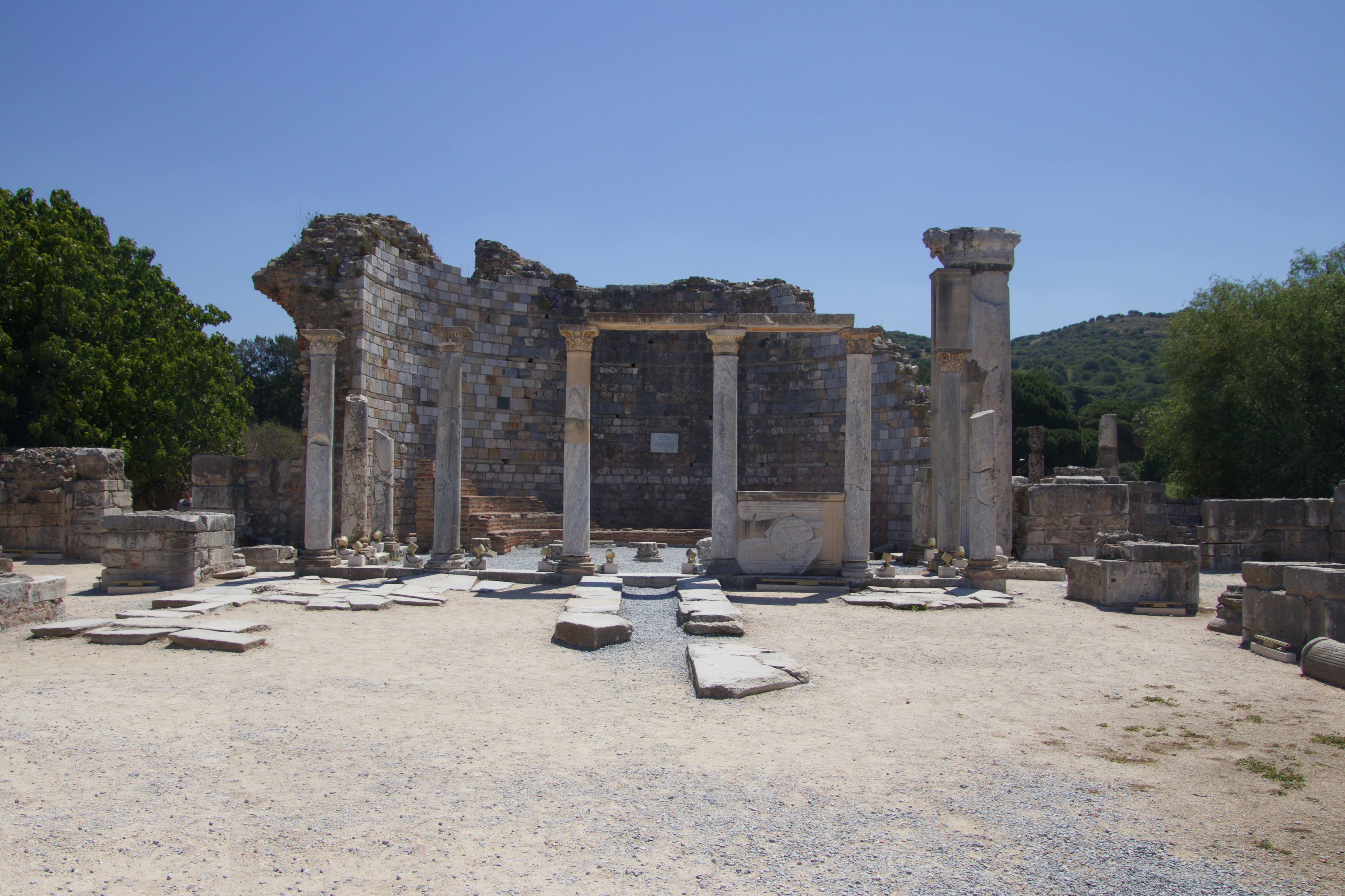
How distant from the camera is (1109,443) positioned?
24.9m

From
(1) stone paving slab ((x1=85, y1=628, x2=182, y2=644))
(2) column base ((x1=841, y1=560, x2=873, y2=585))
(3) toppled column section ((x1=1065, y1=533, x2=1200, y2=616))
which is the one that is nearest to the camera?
(1) stone paving slab ((x1=85, y1=628, x2=182, y2=644))

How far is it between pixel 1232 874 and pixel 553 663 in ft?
18.1

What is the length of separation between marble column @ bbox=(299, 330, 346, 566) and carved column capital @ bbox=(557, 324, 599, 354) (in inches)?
166

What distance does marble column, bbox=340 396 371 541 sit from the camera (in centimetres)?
1566

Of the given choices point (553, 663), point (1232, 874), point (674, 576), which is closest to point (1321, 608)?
point (1232, 874)

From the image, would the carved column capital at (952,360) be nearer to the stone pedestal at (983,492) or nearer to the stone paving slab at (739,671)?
the stone pedestal at (983,492)

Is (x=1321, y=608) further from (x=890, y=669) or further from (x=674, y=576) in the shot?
(x=674, y=576)

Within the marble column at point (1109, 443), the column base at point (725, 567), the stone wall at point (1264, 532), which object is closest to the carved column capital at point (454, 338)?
the column base at point (725, 567)

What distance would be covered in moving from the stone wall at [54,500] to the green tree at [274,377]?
990 inches

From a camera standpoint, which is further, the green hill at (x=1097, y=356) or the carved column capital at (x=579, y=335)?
the green hill at (x=1097, y=356)

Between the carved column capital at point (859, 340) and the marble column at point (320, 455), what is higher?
the carved column capital at point (859, 340)

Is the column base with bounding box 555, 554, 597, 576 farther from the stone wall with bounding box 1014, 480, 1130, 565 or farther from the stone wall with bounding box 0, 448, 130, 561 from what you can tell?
the stone wall with bounding box 0, 448, 130, 561

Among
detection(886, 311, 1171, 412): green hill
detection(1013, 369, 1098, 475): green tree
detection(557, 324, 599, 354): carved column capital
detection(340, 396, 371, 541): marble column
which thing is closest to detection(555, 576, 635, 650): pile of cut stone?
detection(557, 324, 599, 354): carved column capital

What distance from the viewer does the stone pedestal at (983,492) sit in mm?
13719
